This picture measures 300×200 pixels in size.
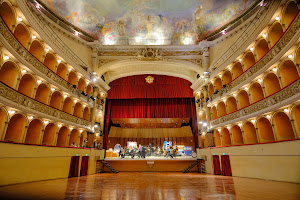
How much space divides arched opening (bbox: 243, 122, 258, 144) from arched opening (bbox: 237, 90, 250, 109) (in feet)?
4.80

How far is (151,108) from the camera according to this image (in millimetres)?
20125

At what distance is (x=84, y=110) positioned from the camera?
15.8 m

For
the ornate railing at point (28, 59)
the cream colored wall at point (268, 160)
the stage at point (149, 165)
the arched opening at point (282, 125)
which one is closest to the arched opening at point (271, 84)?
the arched opening at point (282, 125)

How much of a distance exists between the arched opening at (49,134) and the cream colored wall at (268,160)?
12924mm

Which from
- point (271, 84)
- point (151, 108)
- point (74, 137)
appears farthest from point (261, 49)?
point (74, 137)

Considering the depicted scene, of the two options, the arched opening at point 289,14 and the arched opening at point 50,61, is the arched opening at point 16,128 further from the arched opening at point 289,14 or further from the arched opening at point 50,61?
the arched opening at point 289,14

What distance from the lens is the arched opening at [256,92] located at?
38.3ft

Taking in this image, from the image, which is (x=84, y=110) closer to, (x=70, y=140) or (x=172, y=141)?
(x=70, y=140)

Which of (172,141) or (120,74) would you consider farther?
(172,141)

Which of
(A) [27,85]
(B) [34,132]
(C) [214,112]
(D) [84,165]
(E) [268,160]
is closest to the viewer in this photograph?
(E) [268,160]

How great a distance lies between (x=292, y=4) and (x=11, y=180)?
16.9 m

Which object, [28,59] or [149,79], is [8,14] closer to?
[28,59]

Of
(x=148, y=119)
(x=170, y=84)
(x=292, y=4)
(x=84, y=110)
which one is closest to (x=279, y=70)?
(x=292, y=4)

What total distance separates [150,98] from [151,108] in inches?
52.4
